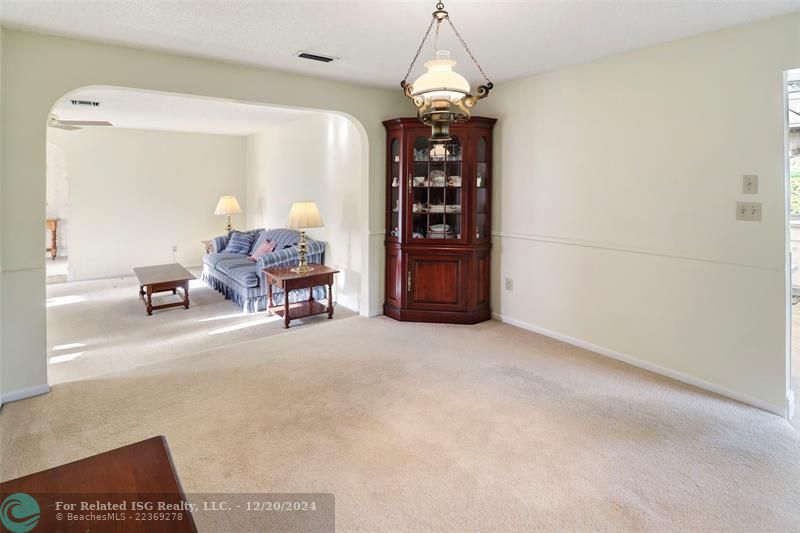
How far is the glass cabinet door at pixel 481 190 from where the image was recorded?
4755mm

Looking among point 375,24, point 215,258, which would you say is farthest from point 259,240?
point 375,24

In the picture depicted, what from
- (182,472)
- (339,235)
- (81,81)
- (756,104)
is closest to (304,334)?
(339,235)

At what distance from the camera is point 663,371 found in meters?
3.53

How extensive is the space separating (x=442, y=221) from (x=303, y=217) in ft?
5.16

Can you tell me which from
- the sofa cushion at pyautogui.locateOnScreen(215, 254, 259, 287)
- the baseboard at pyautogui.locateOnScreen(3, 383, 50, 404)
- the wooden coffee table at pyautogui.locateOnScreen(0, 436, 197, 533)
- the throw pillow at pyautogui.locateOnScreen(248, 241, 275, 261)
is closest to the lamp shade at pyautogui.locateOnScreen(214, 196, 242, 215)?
the sofa cushion at pyautogui.locateOnScreen(215, 254, 259, 287)

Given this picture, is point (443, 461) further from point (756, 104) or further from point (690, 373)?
point (756, 104)

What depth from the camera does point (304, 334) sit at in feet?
15.0

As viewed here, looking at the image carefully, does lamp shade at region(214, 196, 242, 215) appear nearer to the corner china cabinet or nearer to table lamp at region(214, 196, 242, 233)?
table lamp at region(214, 196, 242, 233)

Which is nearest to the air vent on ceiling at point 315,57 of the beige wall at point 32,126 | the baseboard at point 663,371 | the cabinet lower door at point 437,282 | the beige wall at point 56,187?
the beige wall at point 32,126

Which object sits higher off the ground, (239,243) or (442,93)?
(442,93)

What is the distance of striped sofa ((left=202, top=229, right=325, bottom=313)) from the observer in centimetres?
552

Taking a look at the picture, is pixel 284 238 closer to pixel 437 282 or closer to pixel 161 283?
pixel 161 283

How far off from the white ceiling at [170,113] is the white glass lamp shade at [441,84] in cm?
304

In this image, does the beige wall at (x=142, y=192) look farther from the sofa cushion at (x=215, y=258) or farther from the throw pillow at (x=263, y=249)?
the throw pillow at (x=263, y=249)
